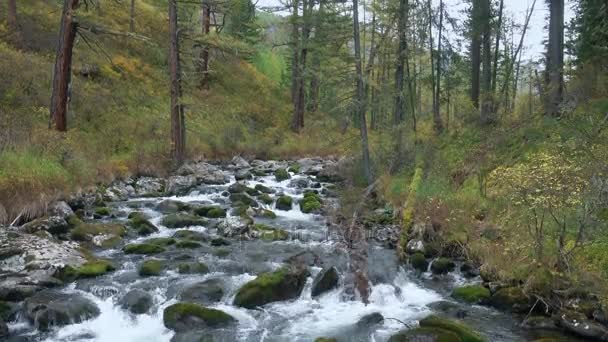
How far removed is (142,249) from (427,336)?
725 cm

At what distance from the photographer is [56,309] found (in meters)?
8.45

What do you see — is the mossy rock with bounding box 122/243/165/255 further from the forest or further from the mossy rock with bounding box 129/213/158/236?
the mossy rock with bounding box 129/213/158/236

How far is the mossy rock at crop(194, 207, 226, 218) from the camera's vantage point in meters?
15.8

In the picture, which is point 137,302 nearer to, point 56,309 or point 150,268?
point 56,309

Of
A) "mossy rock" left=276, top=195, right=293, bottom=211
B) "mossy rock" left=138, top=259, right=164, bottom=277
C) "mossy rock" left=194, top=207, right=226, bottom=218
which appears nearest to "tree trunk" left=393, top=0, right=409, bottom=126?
"mossy rock" left=276, top=195, right=293, bottom=211

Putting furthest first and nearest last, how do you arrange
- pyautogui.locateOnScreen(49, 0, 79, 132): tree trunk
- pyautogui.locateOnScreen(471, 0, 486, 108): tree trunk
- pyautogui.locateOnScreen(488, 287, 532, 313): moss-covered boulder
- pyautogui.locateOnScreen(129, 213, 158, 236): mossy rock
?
pyautogui.locateOnScreen(471, 0, 486, 108): tree trunk
pyautogui.locateOnScreen(49, 0, 79, 132): tree trunk
pyautogui.locateOnScreen(129, 213, 158, 236): mossy rock
pyautogui.locateOnScreen(488, 287, 532, 313): moss-covered boulder

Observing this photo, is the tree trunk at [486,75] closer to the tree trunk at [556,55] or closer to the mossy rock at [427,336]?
the tree trunk at [556,55]

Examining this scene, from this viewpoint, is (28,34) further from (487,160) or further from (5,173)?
(487,160)

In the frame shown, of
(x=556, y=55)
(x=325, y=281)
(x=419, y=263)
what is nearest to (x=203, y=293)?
(x=325, y=281)

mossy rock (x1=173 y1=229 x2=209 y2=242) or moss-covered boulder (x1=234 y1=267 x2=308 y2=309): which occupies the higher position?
mossy rock (x1=173 y1=229 x2=209 y2=242)

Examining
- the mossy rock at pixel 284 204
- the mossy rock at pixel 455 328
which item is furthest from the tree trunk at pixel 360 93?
the mossy rock at pixel 455 328

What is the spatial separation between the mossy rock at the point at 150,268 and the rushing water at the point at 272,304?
16cm

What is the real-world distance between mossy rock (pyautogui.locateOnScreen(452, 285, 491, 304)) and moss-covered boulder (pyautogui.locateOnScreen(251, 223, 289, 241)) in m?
5.28

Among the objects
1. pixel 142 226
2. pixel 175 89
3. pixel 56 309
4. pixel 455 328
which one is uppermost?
pixel 175 89
